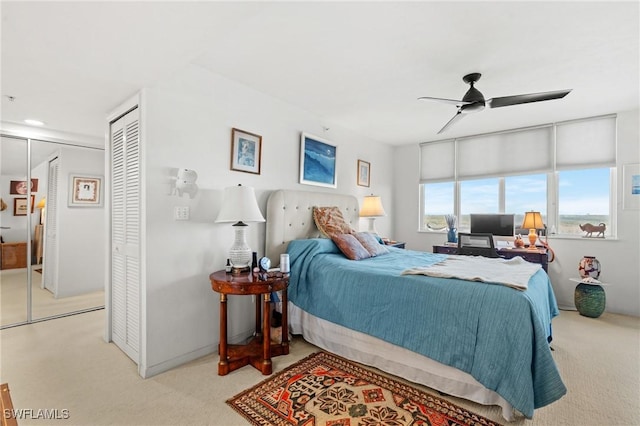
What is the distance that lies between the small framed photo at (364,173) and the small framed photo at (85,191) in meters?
3.58

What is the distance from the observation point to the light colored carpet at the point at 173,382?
5.97 feet

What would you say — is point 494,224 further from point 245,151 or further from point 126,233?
point 126,233

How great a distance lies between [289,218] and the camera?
10.5 ft

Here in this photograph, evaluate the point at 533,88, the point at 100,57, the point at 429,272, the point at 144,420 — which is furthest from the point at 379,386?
the point at 533,88

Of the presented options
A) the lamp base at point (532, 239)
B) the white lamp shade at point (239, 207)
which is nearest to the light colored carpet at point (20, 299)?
the white lamp shade at point (239, 207)

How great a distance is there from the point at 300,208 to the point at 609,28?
2.84 meters

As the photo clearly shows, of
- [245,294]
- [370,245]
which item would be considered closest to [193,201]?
[245,294]

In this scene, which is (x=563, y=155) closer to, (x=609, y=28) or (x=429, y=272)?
(x=609, y=28)

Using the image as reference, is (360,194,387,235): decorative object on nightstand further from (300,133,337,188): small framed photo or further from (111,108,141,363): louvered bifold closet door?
(111,108,141,363): louvered bifold closet door

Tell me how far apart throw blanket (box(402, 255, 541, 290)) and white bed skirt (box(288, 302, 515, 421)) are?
0.61 meters

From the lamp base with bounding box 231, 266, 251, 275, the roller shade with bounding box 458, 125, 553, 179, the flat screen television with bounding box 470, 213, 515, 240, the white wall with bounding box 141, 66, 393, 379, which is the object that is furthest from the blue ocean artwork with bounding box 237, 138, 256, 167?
the roller shade with bounding box 458, 125, 553, 179

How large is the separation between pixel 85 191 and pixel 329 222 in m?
3.22

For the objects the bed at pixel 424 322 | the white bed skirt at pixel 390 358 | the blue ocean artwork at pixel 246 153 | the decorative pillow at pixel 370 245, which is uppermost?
the blue ocean artwork at pixel 246 153

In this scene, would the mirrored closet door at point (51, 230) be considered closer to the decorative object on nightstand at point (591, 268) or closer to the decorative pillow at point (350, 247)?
the decorative pillow at point (350, 247)
